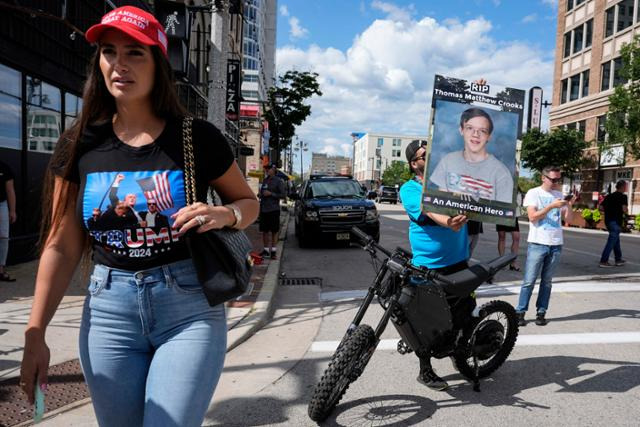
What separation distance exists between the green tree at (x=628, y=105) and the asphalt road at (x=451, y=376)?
17.4 m

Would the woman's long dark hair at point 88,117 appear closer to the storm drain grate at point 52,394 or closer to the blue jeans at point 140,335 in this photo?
the blue jeans at point 140,335

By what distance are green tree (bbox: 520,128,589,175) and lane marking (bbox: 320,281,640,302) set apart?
26.0 meters

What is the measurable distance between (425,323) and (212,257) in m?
2.30

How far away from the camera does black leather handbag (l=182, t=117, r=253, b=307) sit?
1785 millimetres

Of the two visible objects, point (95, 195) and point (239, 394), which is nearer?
point (95, 195)

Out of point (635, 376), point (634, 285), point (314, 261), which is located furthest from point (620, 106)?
point (635, 376)

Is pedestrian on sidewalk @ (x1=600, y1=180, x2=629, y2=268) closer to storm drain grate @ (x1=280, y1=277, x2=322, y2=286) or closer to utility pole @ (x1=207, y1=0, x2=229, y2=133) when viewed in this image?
storm drain grate @ (x1=280, y1=277, x2=322, y2=286)

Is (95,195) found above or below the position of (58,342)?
above

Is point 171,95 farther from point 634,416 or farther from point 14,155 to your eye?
point 14,155

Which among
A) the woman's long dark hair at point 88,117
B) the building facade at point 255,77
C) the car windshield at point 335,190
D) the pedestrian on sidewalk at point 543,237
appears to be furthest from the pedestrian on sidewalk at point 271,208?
the building facade at point 255,77

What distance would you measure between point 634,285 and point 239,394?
7650 mm

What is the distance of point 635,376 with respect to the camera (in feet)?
14.5

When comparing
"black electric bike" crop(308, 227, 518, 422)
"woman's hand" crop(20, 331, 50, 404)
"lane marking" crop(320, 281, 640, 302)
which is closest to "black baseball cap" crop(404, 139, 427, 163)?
"black electric bike" crop(308, 227, 518, 422)

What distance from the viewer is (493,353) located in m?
4.20
